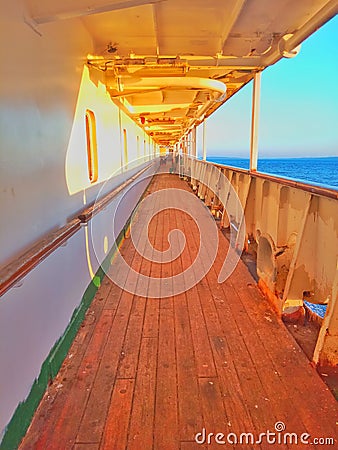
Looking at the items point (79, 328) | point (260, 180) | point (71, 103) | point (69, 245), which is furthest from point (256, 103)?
point (79, 328)

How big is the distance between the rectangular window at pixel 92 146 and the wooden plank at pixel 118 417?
1641mm

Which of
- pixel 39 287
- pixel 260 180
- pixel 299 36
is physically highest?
pixel 299 36

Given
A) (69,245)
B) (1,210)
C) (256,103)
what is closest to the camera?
(1,210)

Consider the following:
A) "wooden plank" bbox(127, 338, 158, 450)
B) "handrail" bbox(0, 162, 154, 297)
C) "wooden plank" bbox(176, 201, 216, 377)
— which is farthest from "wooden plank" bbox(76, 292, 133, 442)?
"handrail" bbox(0, 162, 154, 297)

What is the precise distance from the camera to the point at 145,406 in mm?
1447

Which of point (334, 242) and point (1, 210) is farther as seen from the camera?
point (334, 242)

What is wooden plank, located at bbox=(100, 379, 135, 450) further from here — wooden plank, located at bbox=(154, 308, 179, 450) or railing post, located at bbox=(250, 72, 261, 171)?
railing post, located at bbox=(250, 72, 261, 171)

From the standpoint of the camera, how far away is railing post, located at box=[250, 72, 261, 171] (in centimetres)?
313

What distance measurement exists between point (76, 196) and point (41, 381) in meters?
1.09

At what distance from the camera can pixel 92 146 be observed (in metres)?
2.76

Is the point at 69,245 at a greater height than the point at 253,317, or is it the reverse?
the point at 69,245

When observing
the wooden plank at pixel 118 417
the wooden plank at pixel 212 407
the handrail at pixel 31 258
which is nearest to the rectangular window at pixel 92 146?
the handrail at pixel 31 258

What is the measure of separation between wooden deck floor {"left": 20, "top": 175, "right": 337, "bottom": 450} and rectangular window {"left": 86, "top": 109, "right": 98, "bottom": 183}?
107 cm

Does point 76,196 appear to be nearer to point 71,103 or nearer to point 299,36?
point 71,103
